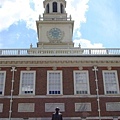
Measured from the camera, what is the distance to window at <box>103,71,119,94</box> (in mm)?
25500

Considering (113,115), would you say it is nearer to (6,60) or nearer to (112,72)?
(112,72)

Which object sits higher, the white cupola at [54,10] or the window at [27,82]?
the white cupola at [54,10]

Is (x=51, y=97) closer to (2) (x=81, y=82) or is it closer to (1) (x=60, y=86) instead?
(1) (x=60, y=86)

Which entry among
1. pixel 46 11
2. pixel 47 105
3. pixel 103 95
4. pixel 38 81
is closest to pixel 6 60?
pixel 38 81

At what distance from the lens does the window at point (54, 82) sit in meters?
25.4

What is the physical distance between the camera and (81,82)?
84.7 feet

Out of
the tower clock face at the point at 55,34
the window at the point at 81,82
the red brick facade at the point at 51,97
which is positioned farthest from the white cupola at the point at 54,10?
the red brick facade at the point at 51,97

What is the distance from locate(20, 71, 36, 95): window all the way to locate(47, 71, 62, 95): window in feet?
4.76

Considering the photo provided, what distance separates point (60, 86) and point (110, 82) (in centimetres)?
464

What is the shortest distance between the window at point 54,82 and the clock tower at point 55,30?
13844mm

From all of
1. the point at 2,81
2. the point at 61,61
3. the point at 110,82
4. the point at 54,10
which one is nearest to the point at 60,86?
the point at 61,61

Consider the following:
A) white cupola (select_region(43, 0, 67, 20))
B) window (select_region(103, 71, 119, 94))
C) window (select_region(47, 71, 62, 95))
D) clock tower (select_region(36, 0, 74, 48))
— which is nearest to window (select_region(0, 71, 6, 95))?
window (select_region(47, 71, 62, 95))

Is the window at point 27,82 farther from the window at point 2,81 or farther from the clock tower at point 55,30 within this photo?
the clock tower at point 55,30

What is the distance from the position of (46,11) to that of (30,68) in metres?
22.3
